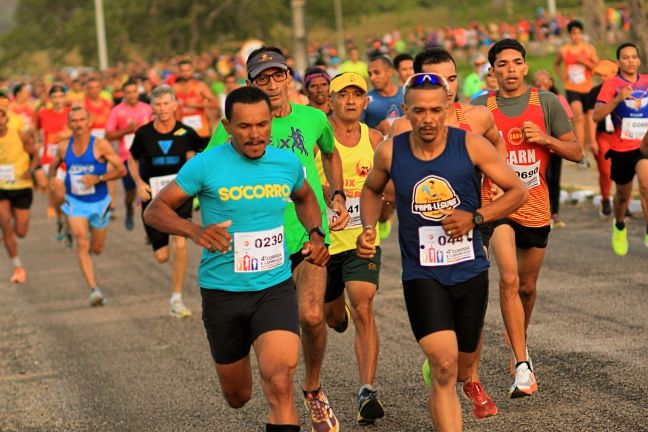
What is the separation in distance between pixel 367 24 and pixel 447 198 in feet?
273

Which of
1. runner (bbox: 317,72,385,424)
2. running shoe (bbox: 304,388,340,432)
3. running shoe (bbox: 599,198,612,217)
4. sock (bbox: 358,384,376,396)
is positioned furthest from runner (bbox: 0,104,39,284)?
running shoe (bbox: 304,388,340,432)

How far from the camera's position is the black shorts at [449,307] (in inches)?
259

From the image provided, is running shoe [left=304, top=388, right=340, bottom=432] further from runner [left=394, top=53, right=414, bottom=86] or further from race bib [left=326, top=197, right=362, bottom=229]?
runner [left=394, top=53, right=414, bottom=86]

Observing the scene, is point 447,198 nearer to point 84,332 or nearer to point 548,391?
point 548,391

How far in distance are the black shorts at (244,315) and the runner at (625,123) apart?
6.62m

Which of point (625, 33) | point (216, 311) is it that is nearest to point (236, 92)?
point (216, 311)

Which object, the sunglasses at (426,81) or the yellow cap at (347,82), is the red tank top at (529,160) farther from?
the sunglasses at (426,81)

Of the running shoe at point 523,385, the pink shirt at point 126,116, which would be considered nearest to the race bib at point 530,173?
the running shoe at point 523,385

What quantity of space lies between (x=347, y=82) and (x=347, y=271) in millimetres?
1224

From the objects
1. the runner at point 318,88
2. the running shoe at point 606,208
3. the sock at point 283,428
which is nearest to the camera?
the sock at point 283,428

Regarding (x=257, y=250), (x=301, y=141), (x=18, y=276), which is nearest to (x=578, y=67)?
(x=18, y=276)

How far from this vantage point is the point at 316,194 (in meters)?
7.84

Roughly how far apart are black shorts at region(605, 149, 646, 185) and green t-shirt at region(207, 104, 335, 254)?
6019 mm

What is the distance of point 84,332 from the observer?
39.4ft
